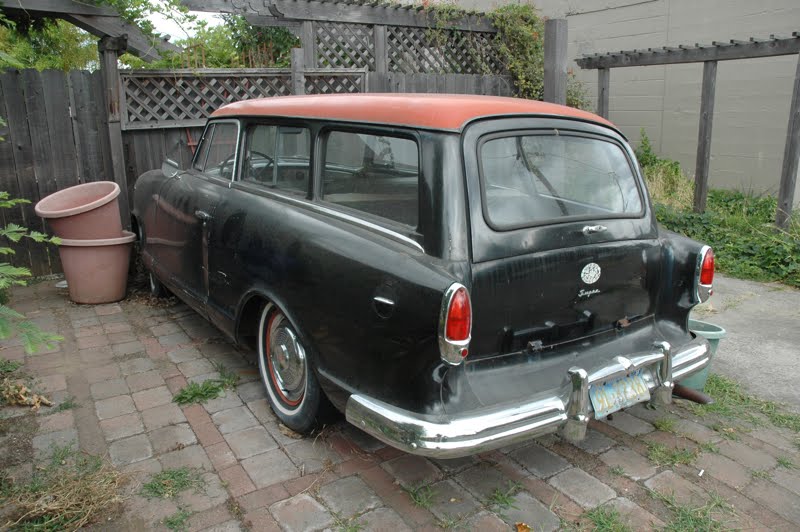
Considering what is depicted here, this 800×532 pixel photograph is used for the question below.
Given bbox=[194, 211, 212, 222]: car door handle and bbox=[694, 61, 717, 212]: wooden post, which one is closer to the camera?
bbox=[194, 211, 212, 222]: car door handle

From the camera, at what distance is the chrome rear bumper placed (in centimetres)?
234

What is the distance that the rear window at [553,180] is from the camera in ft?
8.97

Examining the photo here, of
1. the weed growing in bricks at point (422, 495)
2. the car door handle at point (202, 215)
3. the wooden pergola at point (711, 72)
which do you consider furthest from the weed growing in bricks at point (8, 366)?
the wooden pergola at point (711, 72)

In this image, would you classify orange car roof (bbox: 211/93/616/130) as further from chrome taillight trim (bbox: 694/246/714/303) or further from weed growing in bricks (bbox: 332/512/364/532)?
weed growing in bricks (bbox: 332/512/364/532)

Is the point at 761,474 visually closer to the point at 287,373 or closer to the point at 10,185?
the point at 287,373

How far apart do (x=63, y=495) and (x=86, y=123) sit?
439 cm

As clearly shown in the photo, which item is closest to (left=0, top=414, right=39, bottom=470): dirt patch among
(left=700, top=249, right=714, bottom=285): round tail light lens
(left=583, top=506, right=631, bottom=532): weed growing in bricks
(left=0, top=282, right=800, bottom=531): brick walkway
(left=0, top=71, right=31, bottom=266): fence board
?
(left=0, top=282, right=800, bottom=531): brick walkway

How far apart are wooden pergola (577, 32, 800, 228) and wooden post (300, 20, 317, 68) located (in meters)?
3.21

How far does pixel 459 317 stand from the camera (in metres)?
2.37

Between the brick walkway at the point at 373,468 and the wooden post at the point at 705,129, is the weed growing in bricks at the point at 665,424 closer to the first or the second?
the brick walkway at the point at 373,468

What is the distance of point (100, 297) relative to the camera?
5391 mm

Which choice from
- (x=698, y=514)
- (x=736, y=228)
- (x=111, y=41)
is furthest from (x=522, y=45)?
(x=698, y=514)

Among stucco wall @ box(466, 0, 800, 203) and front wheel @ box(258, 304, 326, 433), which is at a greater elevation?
stucco wall @ box(466, 0, 800, 203)

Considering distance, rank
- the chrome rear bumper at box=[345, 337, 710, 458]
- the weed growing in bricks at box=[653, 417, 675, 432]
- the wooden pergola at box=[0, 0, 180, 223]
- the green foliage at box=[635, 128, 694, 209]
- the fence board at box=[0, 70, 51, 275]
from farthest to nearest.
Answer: the green foliage at box=[635, 128, 694, 209] → the fence board at box=[0, 70, 51, 275] → the wooden pergola at box=[0, 0, 180, 223] → the weed growing in bricks at box=[653, 417, 675, 432] → the chrome rear bumper at box=[345, 337, 710, 458]
